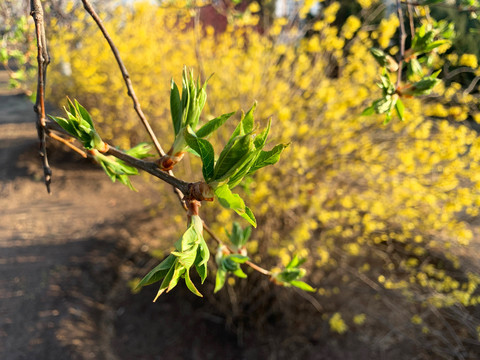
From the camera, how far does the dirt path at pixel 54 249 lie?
3.55m

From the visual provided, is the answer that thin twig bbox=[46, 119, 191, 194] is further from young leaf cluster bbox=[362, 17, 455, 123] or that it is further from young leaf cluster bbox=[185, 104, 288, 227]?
young leaf cluster bbox=[362, 17, 455, 123]

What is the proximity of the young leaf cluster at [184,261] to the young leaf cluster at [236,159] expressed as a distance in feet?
0.27

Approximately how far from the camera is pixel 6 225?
5082 millimetres

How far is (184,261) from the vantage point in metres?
0.55

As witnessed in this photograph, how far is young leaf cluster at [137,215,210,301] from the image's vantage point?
547 mm

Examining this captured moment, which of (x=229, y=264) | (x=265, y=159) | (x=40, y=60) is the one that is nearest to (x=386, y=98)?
(x=265, y=159)

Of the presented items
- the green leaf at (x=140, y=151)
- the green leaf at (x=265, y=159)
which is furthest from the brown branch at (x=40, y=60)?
the green leaf at (x=265, y=159)

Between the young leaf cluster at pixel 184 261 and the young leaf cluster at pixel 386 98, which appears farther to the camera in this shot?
the young leaf cluster at pixel 386 98

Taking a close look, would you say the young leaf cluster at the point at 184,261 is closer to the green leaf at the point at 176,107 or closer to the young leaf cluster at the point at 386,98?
the green leaf at the point at 176,107

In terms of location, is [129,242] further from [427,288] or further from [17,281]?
[427,288]

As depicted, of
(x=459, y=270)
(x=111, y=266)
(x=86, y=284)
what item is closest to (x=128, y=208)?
(x=111, y=266)

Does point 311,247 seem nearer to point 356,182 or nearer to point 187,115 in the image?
point 356,182

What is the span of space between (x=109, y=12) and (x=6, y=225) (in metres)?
4.23

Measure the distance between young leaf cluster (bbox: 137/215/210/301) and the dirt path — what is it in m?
3.64
